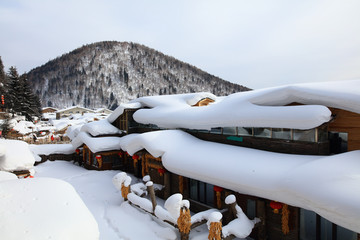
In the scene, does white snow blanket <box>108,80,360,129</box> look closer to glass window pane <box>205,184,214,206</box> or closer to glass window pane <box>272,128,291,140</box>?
glass window pane <box>272,128,291,140</box>

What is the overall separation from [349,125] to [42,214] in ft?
33.7

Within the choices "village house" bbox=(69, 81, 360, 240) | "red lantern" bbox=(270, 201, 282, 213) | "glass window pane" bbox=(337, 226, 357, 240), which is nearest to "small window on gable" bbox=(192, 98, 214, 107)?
"village house" bbox=(69, 81, 360, 240)

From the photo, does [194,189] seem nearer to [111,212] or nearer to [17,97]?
[111,212]

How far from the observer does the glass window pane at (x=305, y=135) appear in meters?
8.88

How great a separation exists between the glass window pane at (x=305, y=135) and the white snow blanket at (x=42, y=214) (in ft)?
28.6

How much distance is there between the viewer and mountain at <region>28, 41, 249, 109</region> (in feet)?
398

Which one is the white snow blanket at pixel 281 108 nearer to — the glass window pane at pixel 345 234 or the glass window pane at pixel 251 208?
the glass window pane at pixel 251 208

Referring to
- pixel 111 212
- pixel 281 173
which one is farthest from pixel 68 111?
pixel 281 173

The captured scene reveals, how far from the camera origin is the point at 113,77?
132 metres

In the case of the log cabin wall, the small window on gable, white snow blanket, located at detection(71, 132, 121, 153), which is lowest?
white snow blanket, located at detection(71, 132, 121, 153)

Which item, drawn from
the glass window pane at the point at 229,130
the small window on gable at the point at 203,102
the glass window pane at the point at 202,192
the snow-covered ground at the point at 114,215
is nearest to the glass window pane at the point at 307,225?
the snow-covered ground at the point at 114,215

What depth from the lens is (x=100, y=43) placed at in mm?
151250

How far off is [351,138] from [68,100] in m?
131

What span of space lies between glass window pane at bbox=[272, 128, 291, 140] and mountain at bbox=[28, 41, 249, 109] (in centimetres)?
11528
